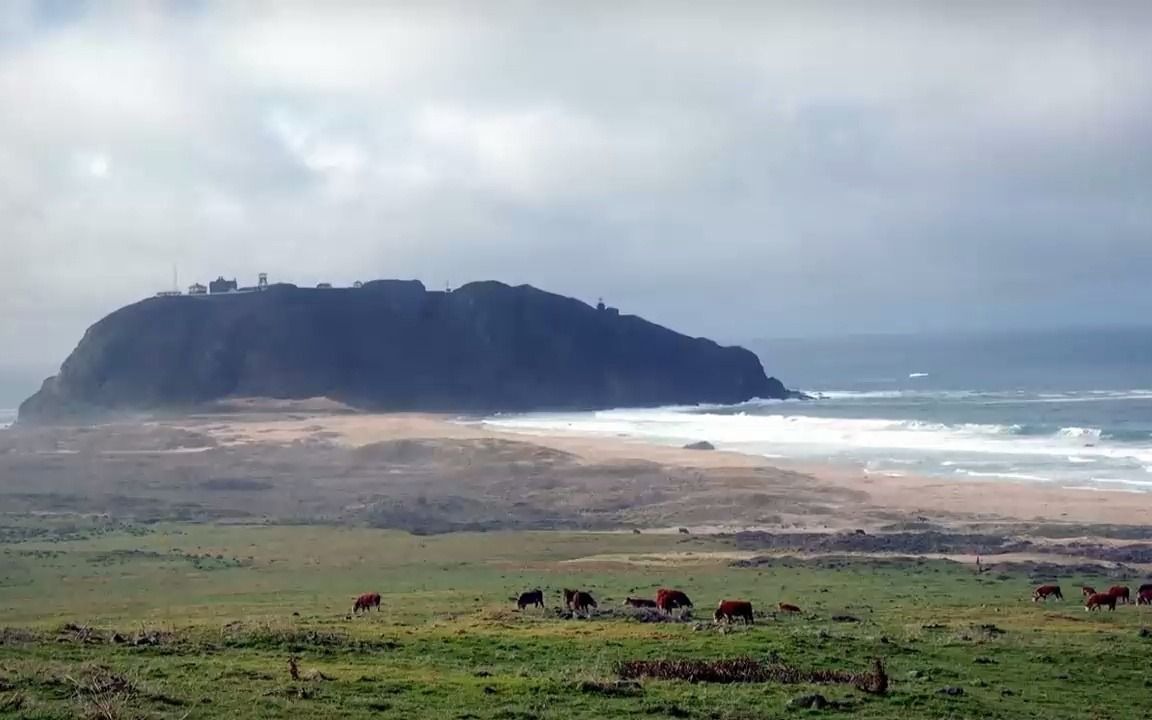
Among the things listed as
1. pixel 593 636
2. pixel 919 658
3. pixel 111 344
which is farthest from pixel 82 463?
pixel 919 658

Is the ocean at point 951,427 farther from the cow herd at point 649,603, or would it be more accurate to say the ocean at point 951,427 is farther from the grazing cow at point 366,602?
the grazing cow at point 366,602

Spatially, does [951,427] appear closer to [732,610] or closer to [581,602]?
[581,602]

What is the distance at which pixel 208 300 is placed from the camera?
149125 millimetres

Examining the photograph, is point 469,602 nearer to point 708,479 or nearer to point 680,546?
point 680,546

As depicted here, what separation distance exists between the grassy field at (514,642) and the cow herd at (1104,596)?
465 mm

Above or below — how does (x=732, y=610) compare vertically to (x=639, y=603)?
above

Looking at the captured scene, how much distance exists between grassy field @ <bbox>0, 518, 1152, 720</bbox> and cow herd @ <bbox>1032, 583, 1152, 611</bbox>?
0.47 metres

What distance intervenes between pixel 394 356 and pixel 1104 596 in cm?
12166

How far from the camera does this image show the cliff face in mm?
137500

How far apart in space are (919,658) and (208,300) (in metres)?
139

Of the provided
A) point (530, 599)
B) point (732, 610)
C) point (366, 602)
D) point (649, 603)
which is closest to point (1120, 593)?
point (732, 610)

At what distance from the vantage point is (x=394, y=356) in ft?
479

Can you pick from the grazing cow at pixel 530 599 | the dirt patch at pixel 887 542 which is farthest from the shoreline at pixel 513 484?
the grazing cow at pixel 530 599


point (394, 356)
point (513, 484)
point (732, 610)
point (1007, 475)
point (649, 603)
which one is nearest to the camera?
point (732, 610)
